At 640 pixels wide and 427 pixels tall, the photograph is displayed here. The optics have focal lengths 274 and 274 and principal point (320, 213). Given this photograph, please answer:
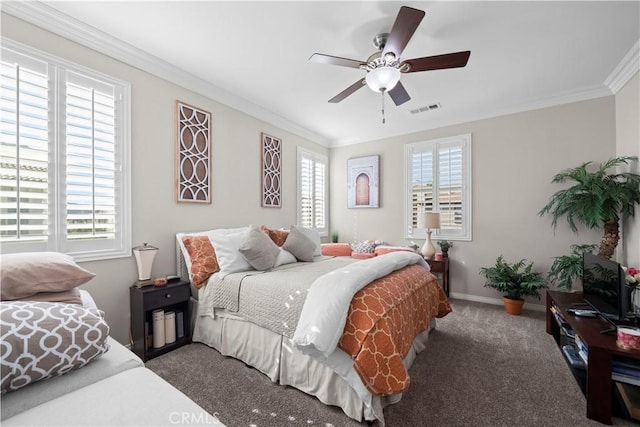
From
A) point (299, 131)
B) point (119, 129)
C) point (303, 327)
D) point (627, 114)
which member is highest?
point (299, 131)

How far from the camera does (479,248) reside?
4.07m

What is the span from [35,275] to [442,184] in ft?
14.9

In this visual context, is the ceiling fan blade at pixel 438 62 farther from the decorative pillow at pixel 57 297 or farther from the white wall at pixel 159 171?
the decorative pillow at pixel 57 297

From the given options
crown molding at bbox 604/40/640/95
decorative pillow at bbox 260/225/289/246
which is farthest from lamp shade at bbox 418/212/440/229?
crown molding at bbox 604/40/640/95

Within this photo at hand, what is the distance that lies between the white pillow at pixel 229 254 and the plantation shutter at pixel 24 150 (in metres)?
1.27

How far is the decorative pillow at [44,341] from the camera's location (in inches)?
33.8

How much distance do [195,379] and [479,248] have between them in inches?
155

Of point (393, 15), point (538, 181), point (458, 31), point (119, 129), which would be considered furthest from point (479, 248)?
point (119, 129)

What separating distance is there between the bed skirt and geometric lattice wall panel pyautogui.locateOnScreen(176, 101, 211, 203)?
1.16 metres

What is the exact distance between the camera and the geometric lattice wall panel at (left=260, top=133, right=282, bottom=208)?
13.2ft

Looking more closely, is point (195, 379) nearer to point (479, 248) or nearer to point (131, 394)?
point (131, 394)

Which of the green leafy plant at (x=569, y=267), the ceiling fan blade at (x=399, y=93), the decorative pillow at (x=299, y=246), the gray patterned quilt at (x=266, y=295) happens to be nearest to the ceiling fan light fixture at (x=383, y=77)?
the ceiling fan blade at (x=399, y=93)

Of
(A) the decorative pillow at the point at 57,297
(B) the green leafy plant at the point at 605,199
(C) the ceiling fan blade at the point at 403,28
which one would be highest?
(C) the ceiling fan blade at the point at 403,28

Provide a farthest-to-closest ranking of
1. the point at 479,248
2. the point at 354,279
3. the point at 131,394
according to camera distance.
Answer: the point at 479,248 < the point at 354,279 < the point at 131,394
